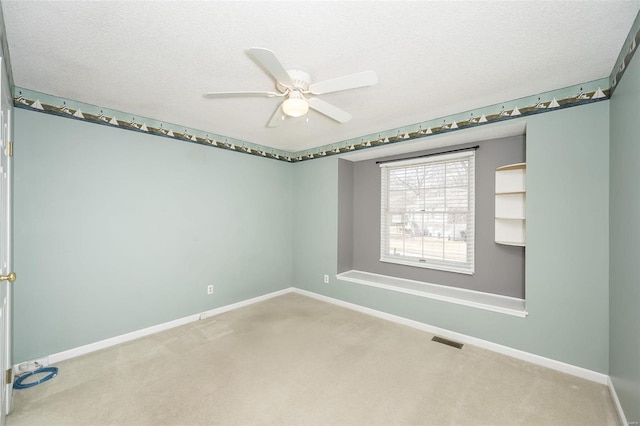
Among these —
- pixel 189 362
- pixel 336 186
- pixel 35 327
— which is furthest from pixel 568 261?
pixel 35 327

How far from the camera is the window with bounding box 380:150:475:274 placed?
3525 millimetres

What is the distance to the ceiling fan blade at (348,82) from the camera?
171cm

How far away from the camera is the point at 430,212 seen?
3.82 m

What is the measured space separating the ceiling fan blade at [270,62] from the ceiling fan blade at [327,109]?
0.34m

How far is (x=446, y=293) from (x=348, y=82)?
2.76 meters

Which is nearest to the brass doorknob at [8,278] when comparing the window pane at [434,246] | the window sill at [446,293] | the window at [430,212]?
the window sill at [446,293]

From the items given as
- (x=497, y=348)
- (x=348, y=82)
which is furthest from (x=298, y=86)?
(x=497, y=348)

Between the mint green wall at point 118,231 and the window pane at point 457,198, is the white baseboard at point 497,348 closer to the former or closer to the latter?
the window pane at point 457,198

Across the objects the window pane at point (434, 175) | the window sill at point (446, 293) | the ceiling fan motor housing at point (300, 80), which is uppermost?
the ceiling fan motor housing at point (300, 80)

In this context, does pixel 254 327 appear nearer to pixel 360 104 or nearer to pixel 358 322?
pixel 358 322

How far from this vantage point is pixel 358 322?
3.53 meters

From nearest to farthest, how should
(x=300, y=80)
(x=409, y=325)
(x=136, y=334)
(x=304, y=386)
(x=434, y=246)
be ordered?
(x=300, y=80) → (x=304, y=386) → (x=136, y=334) → (x=409, y=325) → (x=434, y=246)

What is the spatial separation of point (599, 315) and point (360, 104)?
9.29 ft

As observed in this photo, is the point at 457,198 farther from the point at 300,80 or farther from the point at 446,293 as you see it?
the point at 300,80
